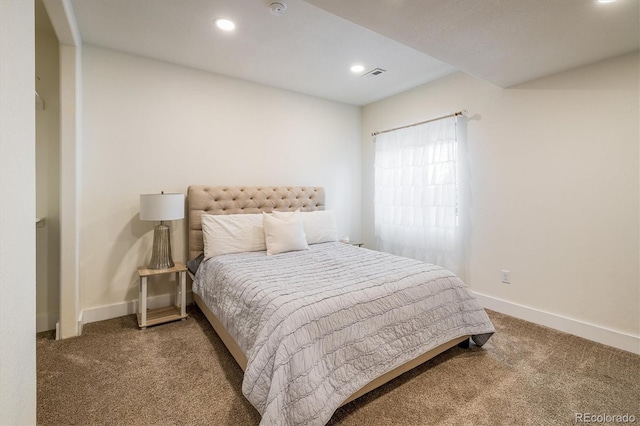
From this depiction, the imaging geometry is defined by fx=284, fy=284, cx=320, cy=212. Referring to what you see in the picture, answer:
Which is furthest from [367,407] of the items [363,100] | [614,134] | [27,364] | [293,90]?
[363,100]

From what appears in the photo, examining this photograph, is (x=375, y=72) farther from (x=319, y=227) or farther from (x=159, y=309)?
(x=159, y=309)

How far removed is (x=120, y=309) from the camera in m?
2.88

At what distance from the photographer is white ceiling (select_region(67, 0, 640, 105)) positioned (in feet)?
5.76

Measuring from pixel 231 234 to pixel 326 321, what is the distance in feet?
5.70

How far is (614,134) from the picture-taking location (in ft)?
7.61

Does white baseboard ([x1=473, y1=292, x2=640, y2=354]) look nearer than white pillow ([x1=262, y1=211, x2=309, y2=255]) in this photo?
Yes

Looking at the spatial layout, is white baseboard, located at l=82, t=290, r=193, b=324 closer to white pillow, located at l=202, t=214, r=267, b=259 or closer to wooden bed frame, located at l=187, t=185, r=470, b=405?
wooden bed frame, located at l=187, t=185, r=470, b=405

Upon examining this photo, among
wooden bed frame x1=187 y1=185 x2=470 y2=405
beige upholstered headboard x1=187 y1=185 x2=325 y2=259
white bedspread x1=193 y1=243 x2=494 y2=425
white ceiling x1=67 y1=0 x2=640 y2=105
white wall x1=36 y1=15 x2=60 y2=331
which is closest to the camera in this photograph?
white bedspread x1=193 y1=243 x2=494 y2=425

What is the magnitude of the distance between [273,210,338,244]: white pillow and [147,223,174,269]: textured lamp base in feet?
4.77

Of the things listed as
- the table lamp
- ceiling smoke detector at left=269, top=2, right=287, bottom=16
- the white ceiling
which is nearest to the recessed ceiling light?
the white ceiling

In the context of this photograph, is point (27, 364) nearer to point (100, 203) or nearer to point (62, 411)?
point (62, 411)

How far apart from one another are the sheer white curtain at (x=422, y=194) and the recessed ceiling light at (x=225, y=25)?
2.40m

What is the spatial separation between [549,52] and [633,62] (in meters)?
0.66

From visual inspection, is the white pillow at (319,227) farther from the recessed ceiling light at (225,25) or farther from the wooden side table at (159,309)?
the recessed ceiling light at (225,25)
